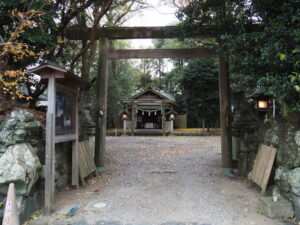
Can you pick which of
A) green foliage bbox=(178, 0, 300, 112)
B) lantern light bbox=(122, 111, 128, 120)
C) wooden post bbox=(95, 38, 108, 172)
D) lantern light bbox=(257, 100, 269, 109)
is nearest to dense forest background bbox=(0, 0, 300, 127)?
green foliage bbox=(178, 0, 300, 112)

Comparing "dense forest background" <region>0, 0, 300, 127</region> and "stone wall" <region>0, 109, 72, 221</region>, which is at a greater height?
"dense forest background" <region>0, 0, 300, 127</region>

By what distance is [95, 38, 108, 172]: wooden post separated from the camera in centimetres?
662

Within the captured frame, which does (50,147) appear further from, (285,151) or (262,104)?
(262,104)

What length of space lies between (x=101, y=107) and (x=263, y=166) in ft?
14.4

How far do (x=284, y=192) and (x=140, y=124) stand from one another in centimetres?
1908

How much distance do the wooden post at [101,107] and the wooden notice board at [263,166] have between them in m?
4.09

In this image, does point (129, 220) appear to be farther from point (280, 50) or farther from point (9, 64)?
point (9, 64)

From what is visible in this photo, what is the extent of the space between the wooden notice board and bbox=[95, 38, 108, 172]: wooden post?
4.09 metres

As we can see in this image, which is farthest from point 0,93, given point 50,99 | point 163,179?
point 163,179

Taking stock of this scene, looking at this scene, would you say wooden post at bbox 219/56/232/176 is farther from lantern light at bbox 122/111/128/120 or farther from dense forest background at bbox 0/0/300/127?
lantern light at bbox 122/111/128/120

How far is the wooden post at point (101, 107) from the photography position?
6.62 m

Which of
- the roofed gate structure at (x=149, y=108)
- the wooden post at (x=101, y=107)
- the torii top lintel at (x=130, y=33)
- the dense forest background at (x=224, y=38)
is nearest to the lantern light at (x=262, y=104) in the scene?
the dense forest background at (x=224, y=38)

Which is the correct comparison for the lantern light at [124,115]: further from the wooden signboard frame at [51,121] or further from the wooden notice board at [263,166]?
the wooden notice board at [263,166]

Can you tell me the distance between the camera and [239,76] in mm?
4574
